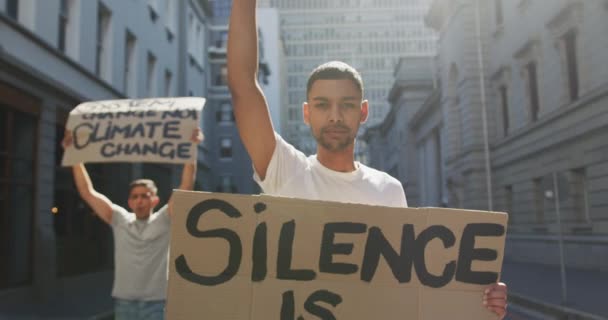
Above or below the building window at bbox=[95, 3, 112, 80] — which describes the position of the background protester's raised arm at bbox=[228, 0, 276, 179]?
below

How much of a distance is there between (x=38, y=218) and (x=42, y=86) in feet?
9.43

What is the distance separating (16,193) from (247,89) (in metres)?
11.6

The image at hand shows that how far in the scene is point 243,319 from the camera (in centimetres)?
232

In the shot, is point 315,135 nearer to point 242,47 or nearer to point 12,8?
point 242,47

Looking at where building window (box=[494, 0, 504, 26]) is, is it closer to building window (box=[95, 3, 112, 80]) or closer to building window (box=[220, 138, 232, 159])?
building window (box=[95, 3, 112, 80])

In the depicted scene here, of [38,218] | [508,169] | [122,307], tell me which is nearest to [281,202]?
[122,307]

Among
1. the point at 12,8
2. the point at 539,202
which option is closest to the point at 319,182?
the point at 12,8

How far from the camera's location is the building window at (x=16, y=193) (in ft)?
39.7

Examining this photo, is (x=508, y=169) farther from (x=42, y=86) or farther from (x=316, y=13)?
(x=316, y=13)

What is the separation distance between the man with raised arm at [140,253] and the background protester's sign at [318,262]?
2546 millimetres

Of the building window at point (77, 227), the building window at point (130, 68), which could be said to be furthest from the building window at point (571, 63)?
the building window at point (77, 227)

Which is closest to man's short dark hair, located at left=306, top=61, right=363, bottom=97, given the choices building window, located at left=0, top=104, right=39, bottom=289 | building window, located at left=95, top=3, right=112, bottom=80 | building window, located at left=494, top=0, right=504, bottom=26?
building window, located at left=0, top=104, right=39, bottom=289

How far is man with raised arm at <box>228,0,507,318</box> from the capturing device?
7.91 feet

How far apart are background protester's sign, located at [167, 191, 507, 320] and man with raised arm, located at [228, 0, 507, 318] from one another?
6.4 inches
